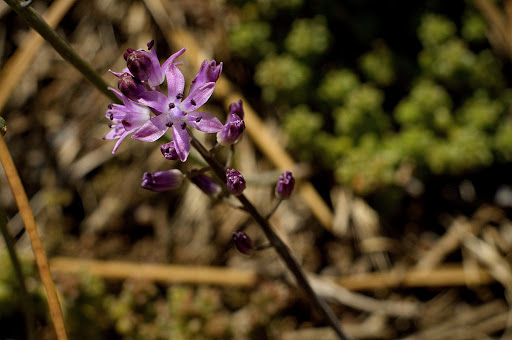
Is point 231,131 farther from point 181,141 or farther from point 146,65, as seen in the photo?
point 146,65

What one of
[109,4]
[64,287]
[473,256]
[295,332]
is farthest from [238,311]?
[109,4]

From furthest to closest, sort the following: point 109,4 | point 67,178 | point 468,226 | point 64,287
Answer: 1. point 109,4
2. point 67,178
3. point 468,226
4. point 64,287

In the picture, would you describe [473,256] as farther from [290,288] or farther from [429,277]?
[290,288]

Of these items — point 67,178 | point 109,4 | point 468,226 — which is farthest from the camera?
point 109,4

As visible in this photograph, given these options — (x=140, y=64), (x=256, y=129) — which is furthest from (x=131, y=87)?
(x=256, y=129)

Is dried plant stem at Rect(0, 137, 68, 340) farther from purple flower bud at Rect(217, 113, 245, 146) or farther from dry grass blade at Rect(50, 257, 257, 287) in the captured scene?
dry grass blade at Rect(50, 257, 257, 287)

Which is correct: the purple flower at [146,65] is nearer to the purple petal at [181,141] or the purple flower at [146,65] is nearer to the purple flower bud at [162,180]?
the purple petal at [181,141]

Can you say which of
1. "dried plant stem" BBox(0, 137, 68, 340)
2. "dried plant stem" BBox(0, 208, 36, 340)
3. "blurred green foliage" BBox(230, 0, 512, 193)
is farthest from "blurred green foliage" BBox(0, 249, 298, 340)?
"blurred green foliage" BBox(230, 0, 512, 193)
